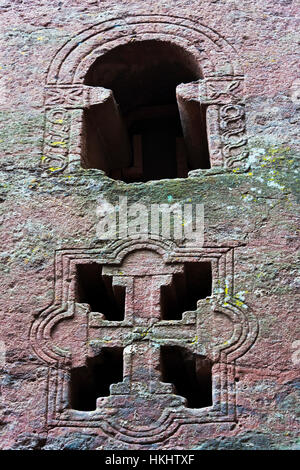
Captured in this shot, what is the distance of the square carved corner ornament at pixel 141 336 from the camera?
6.27 meters

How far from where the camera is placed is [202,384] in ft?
22.0

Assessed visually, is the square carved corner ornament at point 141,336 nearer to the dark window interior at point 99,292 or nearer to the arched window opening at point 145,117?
the dark window interior at point 99,292

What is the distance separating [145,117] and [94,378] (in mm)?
2914

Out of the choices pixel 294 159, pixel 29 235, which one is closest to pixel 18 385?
pixel 29 235

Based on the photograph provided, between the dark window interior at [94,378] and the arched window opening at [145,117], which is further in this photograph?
the arched window opening at [145,117]

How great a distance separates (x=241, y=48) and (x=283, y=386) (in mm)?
2903

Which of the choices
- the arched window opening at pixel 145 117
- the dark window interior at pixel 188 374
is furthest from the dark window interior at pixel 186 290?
the arched window opening at pixel 145 117

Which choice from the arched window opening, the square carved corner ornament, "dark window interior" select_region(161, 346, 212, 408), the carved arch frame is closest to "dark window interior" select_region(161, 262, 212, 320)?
the square carved corner ornament

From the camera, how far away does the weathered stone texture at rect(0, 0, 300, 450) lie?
20.5ft

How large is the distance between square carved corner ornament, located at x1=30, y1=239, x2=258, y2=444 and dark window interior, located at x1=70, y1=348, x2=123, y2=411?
0.06 m

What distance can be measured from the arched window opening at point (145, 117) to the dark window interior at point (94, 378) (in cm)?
161

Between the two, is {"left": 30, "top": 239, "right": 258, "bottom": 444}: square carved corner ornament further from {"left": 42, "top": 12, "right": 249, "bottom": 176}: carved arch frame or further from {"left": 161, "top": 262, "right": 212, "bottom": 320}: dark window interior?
{"left": 42, "top": 12, "right": 249, "bottom": 176}: carved arch frame

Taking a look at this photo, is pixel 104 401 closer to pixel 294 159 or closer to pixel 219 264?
pixel 219 264

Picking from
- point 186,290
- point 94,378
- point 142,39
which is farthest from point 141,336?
point 142,39
